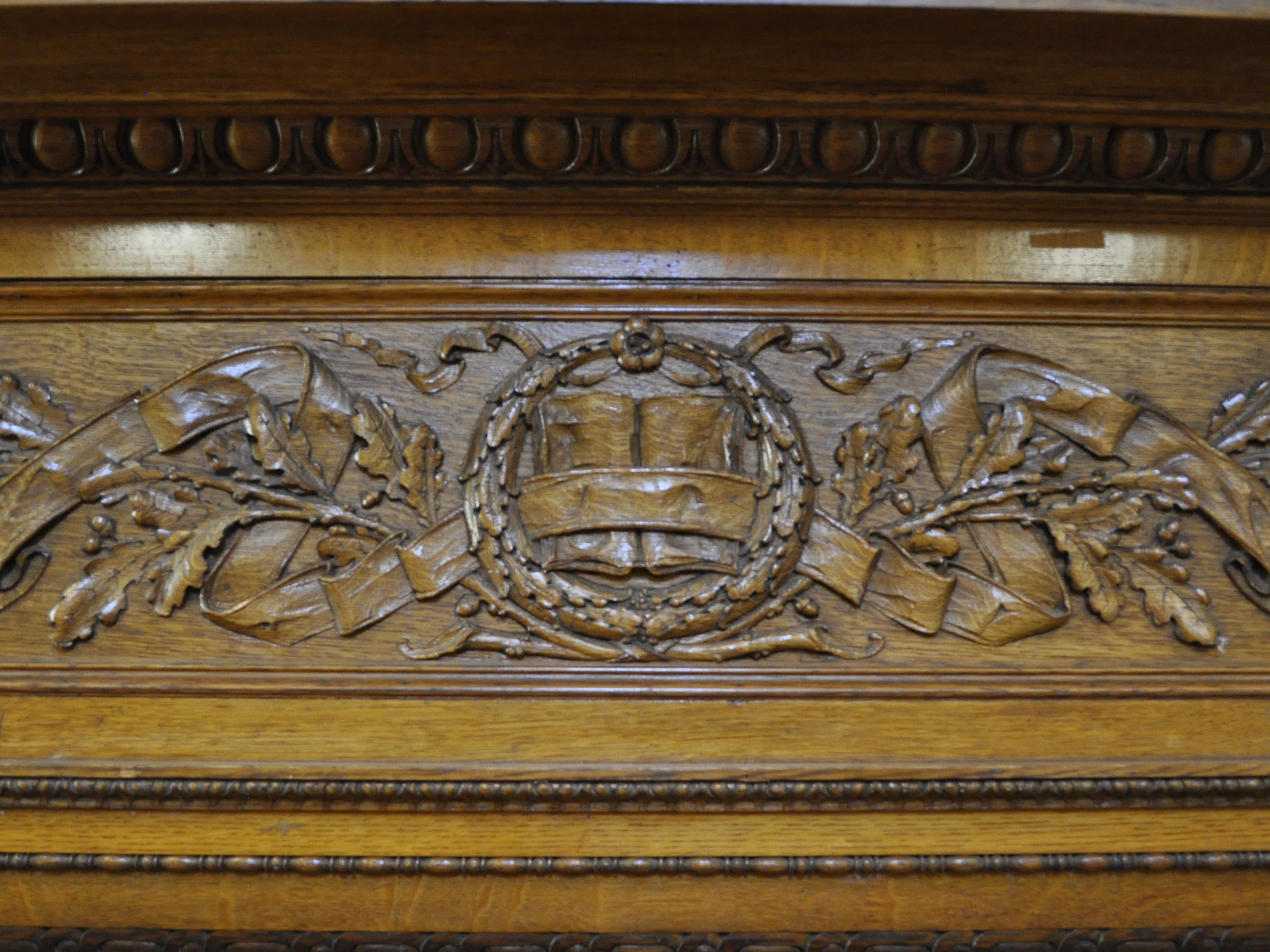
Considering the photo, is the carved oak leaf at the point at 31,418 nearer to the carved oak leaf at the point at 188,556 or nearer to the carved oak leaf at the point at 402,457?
the carved oak leaf at the point at 188,556

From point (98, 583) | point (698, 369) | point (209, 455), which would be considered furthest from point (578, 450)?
point (98, 583)

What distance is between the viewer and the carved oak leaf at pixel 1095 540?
1005 millimetres

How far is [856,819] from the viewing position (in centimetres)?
96

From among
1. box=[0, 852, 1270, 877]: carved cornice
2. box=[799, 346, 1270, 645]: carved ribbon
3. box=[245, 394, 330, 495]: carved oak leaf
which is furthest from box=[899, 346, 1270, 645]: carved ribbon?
box=[245, 394, 330, 495]: carved oak leaf

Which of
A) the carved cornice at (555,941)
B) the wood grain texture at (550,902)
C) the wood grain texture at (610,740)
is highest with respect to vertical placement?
the wood grain texture at (610,740)

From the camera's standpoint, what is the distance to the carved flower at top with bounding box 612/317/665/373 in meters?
1.02

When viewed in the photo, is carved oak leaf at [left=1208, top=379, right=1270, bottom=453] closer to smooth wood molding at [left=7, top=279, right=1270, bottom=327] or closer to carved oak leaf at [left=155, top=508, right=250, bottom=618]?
smooth wood molding at [left=7, top=279, right=1270, bottom=327]

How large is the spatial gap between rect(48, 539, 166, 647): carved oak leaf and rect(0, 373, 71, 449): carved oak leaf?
13cm

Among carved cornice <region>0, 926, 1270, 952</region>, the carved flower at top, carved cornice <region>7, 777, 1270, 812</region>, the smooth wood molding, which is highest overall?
the smooth wood molding

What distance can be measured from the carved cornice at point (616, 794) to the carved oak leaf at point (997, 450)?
→ 0.89 feet

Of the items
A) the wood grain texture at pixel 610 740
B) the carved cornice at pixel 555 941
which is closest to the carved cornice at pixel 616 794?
the wood grain texture at pixel 610 740

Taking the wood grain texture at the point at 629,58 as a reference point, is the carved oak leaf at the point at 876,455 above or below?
below

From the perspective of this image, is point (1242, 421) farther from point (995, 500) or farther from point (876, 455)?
point (876, 455)

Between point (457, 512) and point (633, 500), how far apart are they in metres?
0.16
